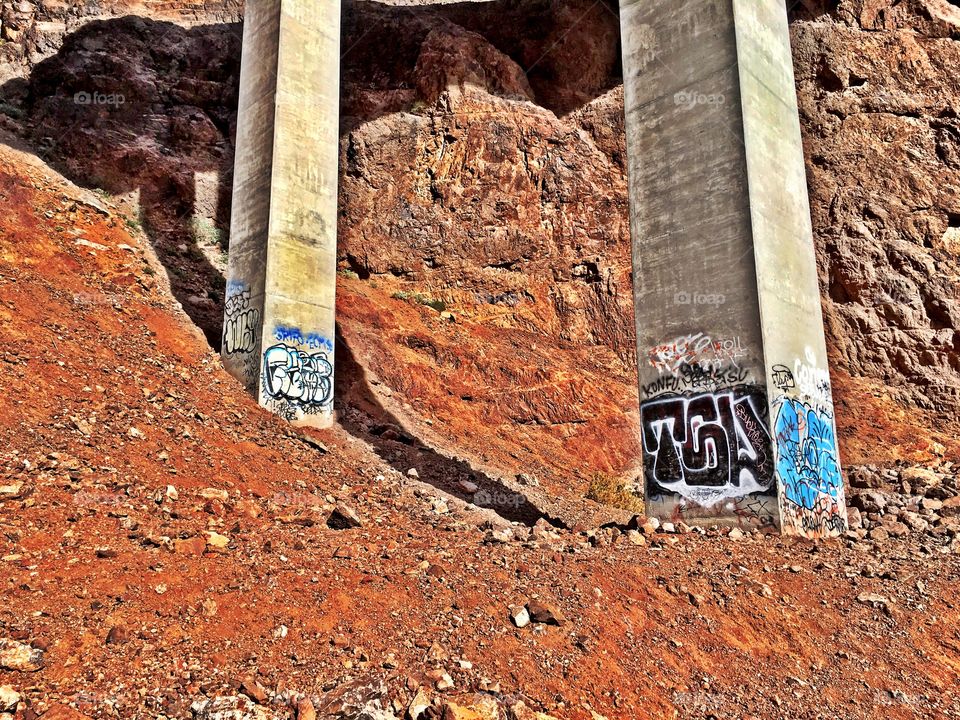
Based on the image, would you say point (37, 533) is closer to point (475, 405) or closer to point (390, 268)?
point (475, 405)

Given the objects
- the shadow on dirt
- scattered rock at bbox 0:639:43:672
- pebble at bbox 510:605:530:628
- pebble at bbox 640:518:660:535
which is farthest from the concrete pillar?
scattered rock at bbox 0:639:43:672

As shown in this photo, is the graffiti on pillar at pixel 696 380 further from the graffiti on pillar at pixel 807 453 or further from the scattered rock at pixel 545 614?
the scattered rock at pixel 545 614

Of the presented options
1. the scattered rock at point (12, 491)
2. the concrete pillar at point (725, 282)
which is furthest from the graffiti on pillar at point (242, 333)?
the concrete pillar at point (725, 282)

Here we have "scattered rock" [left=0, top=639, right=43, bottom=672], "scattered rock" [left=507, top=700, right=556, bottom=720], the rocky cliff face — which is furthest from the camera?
the rocky cliff face

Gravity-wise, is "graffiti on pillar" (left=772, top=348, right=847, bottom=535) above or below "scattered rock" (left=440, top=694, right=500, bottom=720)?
above

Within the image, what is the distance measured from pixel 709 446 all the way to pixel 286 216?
808 centimetres

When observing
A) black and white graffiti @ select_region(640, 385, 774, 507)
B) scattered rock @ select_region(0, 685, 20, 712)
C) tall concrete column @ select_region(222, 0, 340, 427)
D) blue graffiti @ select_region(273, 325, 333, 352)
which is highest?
tall concrete column @ select_region(222, 0, 340, 427)

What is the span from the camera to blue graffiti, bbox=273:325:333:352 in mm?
12859

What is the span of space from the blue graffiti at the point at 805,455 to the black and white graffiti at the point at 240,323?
27.0 feet

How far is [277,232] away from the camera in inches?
514

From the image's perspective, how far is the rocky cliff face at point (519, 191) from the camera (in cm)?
1803

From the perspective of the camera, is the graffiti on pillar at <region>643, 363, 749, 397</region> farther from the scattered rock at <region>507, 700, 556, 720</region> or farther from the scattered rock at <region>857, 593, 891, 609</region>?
the scattered rock at <region>507, 700, 556, 720</region>

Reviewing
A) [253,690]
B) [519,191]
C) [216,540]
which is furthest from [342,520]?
[519,191]

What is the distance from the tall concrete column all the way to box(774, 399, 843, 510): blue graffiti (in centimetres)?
758
